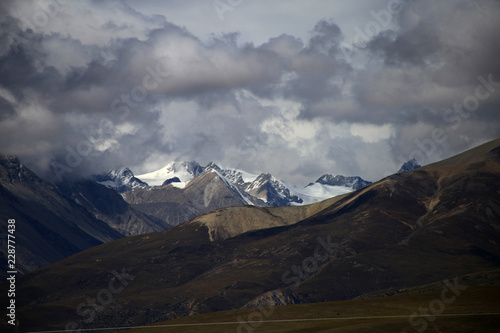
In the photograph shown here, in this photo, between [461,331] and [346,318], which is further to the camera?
[346,318]

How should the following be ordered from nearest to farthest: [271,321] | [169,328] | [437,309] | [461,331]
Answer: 1. [461,331]
2. [437,309]
3. [271,321]
4. [169,328]

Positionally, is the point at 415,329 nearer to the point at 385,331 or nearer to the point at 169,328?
the point at 385,331

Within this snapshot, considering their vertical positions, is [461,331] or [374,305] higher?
[374,305]

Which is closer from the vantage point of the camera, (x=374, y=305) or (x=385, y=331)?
(x=385, y=331)

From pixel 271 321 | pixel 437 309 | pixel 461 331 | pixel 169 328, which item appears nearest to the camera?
pixel 461 331

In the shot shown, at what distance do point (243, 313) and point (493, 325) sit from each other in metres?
64.9

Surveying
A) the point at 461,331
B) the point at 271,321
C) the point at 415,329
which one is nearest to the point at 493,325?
the point at 461,331

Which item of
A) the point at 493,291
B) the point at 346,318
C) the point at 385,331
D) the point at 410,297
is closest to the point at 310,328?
the point at 346,318

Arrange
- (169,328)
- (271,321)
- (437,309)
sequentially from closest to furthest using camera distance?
1. (437,309)
2. (271,321)
3. (169,328)

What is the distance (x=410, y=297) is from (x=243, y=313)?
40.9 m

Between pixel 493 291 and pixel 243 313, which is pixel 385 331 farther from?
pixel 243 313

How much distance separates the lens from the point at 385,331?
321 ft

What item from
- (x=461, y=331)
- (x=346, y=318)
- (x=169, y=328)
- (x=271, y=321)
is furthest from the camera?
(x=169, y=328)

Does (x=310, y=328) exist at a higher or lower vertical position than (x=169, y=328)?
lower
